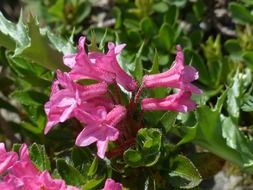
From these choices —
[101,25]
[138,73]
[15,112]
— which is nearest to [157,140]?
[138,73]

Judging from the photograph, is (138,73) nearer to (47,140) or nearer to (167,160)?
(167,160)

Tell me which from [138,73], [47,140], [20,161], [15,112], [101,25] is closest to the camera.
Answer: [20,161]

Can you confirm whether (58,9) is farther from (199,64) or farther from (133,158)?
(133,158)

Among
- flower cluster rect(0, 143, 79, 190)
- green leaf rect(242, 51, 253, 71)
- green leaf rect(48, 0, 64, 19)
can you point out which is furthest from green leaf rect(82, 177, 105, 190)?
green leaf rect(48, 0, 64, 19)

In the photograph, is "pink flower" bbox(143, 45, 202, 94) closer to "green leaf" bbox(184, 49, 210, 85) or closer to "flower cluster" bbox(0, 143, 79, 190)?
"flower cluster" bbox(0, 143, 79, 190)

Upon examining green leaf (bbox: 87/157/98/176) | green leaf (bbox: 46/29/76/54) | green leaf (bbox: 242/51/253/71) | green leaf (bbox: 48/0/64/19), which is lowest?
green leaf (bbox: 242/51/253/71)

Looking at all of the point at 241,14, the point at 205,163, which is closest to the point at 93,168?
the point at 205,163

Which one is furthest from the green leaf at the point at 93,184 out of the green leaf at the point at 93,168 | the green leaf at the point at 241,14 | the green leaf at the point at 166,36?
the green leaf at the point at 241,14
